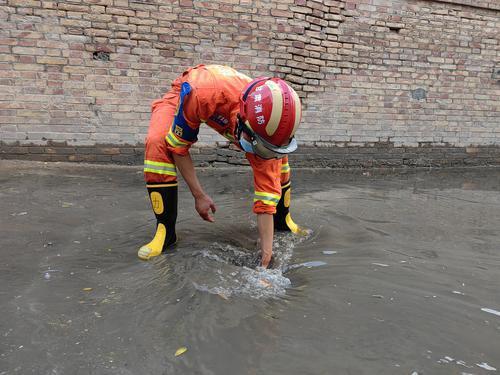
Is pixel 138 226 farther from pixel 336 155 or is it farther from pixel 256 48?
pixel 336 155

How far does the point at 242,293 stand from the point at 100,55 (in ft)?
13.8

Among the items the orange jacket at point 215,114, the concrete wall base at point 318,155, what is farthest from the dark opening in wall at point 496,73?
the orange jacket at point 215,114

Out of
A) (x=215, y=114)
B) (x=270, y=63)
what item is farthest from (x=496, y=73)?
(x=215, y=114)

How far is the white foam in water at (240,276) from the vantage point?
2.11 metres

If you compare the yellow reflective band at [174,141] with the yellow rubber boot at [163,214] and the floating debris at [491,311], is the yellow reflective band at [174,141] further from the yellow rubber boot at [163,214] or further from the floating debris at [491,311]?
the floating debris at [491,311]

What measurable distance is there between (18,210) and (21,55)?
2.46 m

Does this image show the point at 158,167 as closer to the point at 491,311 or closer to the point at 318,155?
the point at 491,311

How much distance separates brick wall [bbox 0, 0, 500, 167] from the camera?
198 inches

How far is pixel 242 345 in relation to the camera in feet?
5.39

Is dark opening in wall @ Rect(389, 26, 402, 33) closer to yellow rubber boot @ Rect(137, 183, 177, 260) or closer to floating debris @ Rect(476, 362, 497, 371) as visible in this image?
yellow rubber boot @ Rect(137, 183, 177, 260)

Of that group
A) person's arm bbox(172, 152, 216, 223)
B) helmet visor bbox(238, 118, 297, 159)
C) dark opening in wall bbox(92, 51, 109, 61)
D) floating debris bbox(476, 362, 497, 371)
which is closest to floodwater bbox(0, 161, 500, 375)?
floating debris bbox(476, 362, 497, 371)

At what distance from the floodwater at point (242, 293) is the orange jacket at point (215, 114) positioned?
0.46 metres

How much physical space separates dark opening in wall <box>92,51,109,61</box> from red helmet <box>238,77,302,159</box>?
11.9 feet

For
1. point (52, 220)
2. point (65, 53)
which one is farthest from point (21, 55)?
point (52, 220)
